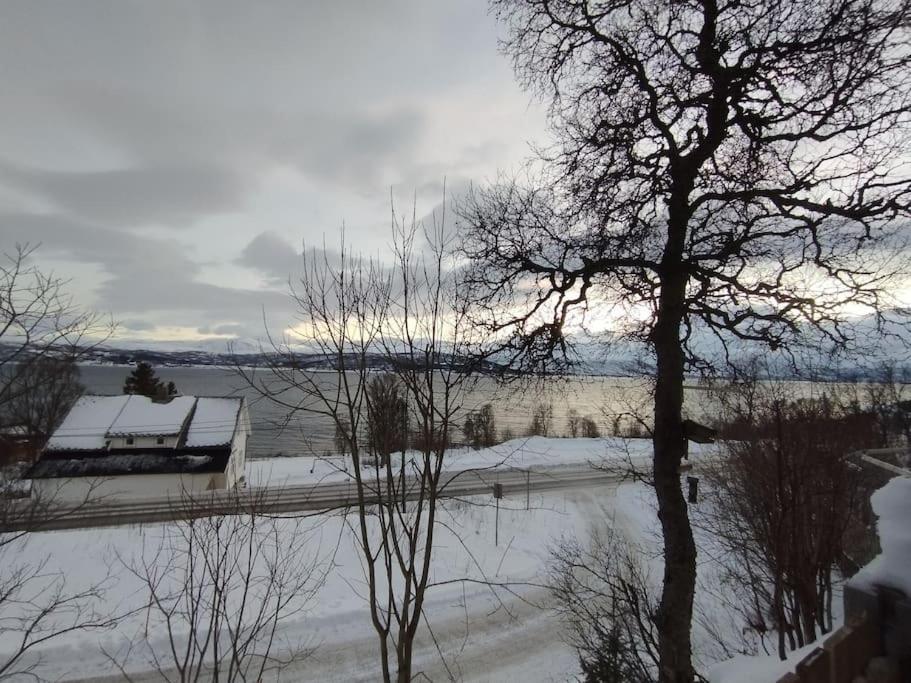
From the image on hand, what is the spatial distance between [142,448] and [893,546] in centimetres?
3351

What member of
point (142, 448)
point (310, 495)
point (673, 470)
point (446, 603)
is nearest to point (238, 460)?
point (142, 448)

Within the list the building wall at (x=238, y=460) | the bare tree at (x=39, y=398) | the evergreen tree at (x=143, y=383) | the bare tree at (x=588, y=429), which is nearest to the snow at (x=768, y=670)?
the bare tree at (x=39, y=398)

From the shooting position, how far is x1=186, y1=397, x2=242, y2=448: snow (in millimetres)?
28141

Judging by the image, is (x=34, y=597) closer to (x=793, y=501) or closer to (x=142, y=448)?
(x=793, y=501)

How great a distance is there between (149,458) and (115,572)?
50.1 ft

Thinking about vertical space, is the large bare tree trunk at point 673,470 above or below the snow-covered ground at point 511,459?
above

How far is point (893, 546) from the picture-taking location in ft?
6.45

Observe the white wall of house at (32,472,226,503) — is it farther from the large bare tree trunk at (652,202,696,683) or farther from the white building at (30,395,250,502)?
the large bare tree trunk at (652,202,696,683)

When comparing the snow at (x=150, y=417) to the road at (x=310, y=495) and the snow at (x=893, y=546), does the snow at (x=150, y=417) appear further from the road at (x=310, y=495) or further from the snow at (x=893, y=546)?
the snow at (x=893, y=546)

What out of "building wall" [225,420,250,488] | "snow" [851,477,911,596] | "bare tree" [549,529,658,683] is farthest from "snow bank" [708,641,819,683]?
"building wall" [225,420,250,488]

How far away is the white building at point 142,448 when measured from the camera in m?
25.0

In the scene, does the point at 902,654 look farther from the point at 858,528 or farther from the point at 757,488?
the point at 858,528

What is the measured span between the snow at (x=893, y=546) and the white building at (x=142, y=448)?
85.9 feet

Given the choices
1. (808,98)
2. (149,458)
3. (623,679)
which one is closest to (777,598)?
(623,679)
